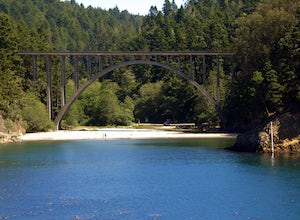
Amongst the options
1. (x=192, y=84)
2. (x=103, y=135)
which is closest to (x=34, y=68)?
(x=103, y=135)

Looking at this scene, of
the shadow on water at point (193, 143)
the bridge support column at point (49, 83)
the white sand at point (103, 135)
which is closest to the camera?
the shadow on water at point (193, 143)

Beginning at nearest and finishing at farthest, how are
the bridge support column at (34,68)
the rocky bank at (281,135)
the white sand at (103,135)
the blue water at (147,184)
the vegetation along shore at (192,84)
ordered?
the blue water at (147,184) < the rocky bank at (281,135) < the vegetation along shore at (192,84) < the white sand at (103,135) < the bridge support column at (34,68)

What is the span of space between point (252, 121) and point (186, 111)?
33.1 m

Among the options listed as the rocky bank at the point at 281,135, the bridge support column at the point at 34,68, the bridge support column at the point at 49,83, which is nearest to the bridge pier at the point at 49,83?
the bridge support column at the point at 49,83

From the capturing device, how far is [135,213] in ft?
107

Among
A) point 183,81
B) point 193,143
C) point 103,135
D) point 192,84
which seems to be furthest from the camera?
point 183,81

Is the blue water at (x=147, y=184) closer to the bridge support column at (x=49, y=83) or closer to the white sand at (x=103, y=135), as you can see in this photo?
the white sand at (x=103, y=135)

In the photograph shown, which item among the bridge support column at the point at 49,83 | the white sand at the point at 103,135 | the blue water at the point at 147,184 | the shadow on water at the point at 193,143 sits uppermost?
the bridge support column at the point at 49,83

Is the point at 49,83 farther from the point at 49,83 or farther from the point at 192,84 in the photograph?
the point at 192,84

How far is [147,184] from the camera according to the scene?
137 ft

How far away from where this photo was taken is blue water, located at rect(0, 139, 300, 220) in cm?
3312

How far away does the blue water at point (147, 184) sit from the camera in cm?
3312

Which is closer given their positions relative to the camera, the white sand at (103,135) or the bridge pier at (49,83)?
the white sand at (103,135)

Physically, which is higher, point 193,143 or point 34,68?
point 34,68
